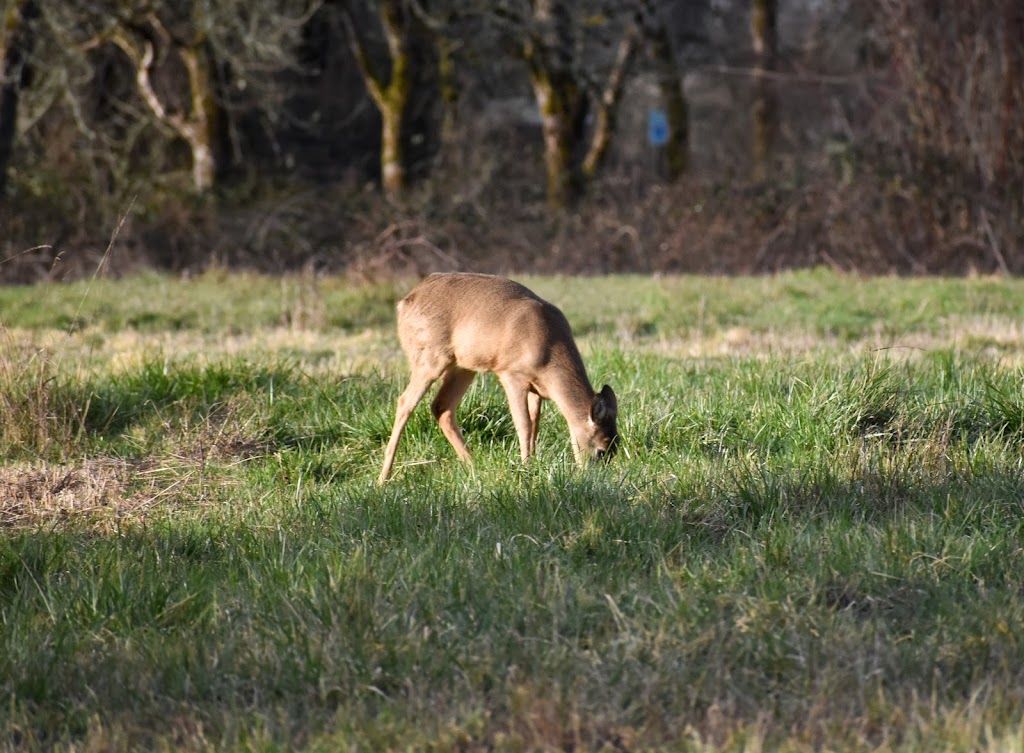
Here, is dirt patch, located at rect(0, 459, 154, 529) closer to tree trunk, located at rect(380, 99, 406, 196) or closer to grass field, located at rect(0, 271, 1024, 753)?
grass field, located at rect(0, 271, 1024, 753)

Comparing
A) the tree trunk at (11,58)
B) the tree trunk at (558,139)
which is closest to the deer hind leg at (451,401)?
the tree trunk at (11,58)

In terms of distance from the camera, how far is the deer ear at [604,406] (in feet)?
20.7

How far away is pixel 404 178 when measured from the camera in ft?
91.9

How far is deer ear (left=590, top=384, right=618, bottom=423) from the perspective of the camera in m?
6.31

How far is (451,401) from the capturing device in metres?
6.99

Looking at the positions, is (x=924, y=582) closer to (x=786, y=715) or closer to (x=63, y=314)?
(x=786, y=715)

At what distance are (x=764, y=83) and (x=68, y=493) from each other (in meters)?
26.8

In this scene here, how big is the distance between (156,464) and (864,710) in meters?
4.36

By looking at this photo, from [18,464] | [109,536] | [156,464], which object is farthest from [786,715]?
[18,464]

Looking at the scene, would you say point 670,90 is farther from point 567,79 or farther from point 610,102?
point 567,79

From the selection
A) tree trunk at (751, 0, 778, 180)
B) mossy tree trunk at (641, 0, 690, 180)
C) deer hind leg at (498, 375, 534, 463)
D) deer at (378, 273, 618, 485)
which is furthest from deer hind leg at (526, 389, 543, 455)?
tree trunk at (751, 0, 778, 180)

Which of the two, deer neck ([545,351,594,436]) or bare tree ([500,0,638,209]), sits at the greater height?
bare tree ([500,0,638,209])

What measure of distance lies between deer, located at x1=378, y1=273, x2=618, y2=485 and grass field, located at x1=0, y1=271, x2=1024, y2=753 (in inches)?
9.6

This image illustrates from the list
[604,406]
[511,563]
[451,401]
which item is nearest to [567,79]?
[451,401]
